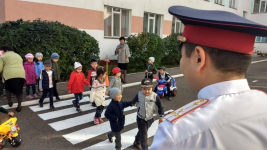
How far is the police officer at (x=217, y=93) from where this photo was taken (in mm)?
893

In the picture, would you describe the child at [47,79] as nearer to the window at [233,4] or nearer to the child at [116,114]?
the child at [116,114]

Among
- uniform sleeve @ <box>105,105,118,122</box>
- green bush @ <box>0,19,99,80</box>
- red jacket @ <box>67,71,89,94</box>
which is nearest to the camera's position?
uniform sleeve @ <box>105,105,118,122</box>

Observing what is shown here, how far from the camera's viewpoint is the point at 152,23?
16.8 metres

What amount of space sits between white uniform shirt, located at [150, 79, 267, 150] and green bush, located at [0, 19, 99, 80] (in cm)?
825

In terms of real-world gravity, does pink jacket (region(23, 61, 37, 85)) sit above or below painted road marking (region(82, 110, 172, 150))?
above

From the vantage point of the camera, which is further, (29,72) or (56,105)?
(29,72)

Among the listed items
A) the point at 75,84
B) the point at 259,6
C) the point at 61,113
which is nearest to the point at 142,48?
the point at 75,84

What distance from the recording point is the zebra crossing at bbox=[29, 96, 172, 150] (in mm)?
4410

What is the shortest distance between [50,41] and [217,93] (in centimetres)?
849

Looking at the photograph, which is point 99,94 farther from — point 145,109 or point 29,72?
point 29,72

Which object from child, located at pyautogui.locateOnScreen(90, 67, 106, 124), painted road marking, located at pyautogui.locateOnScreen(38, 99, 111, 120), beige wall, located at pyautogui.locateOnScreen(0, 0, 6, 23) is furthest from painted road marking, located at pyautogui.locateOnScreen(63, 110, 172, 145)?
beige wall, located at pyautogui.locateOnScreen(0, 0, 6, 23)

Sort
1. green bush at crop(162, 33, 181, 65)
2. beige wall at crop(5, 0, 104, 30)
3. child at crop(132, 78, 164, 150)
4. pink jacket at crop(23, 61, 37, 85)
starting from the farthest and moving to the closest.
Answer: 1. green bush at crop(162, 33, 181, 65)
2. beige wall at crop(5, 0, 104, 30)
3. pink jacket at crop(23, 61, 37, 85)
4. child at crop(132, 78, 164, 150)

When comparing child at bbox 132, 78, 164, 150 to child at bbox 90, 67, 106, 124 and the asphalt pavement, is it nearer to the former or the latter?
the asphalt pavement

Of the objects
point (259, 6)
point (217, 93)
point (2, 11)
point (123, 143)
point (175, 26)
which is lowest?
point (123, 143)
